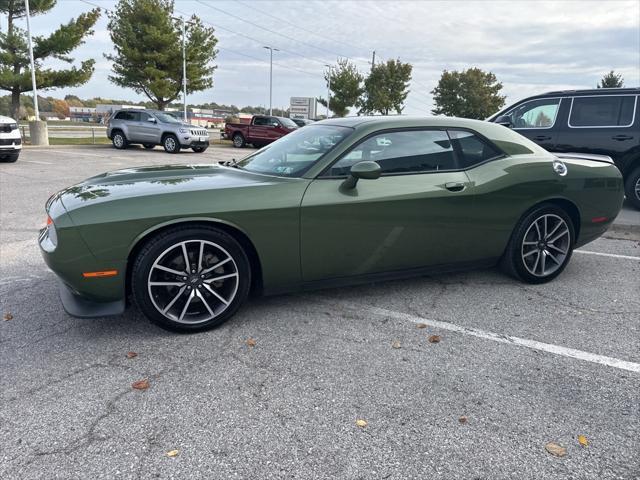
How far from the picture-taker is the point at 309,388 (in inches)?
102

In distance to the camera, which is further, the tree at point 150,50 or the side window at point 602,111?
the tree at point 150,50

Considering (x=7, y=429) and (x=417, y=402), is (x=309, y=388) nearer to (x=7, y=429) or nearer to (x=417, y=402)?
(x=417, y=402)

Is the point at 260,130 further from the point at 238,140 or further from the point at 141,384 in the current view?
the point at 141,384

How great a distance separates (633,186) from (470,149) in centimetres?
530

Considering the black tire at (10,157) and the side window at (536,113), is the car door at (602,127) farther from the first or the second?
the black tire at (10,157)

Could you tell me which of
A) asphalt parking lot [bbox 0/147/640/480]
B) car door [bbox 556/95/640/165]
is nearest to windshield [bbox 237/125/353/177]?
asphalt parking lot [bbox 0/147/640/480]

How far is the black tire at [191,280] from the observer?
299 cm

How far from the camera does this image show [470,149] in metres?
3.98

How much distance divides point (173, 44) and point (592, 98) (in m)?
26.8

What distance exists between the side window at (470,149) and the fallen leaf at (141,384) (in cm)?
283

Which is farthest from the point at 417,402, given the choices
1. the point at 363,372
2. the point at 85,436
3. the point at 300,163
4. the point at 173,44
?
the point at 173,44

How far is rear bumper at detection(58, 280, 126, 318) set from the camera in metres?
2.94

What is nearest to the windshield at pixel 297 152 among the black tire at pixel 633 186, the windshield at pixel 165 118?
the black tire at pixel 633 186

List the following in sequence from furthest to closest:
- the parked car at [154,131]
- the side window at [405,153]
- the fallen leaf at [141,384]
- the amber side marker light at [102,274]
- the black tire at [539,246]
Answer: the parked car at [154,131]
the black tire at [539,246]
the side window at [405,153]
the amber side marker light at [102,274]
the fallen leaf at [141,384]
